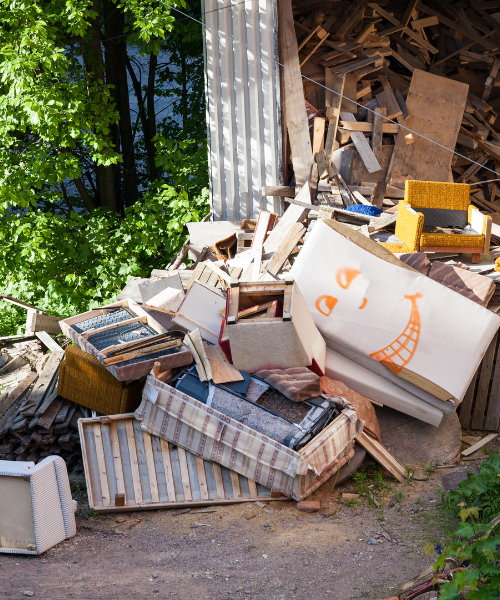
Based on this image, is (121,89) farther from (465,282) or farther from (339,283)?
(465,282)

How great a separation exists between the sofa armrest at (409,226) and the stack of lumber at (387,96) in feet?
3.87

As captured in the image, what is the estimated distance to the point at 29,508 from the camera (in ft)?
13.0

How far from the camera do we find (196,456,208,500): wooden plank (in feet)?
15.1

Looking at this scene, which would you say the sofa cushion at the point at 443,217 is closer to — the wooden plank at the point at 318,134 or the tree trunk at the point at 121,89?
the wooden plank at the point at 318,134

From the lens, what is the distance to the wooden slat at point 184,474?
461 cm

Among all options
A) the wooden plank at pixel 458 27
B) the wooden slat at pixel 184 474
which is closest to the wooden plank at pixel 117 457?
the wooden slat at pixel 184 474

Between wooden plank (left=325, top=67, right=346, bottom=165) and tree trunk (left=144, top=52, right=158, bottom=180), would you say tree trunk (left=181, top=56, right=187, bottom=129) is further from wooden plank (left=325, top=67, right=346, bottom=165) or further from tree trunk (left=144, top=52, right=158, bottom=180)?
wooden plank (left=325, top=67, right=346, bottom=165)

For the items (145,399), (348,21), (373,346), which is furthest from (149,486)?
(348,21)

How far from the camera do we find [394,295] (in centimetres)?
510

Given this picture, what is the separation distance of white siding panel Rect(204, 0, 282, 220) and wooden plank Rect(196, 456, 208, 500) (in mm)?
4506

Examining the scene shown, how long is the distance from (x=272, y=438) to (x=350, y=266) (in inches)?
65.4

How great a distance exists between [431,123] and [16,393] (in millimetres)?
A: 7188

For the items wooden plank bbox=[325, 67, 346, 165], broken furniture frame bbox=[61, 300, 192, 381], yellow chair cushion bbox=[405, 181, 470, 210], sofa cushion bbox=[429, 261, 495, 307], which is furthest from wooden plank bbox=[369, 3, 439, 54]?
broken furniture frame bbox=[61, 300, 192, 381]

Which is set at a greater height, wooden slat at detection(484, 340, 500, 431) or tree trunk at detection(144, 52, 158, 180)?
tree trunk at detection(144, 52, 158, 180)
